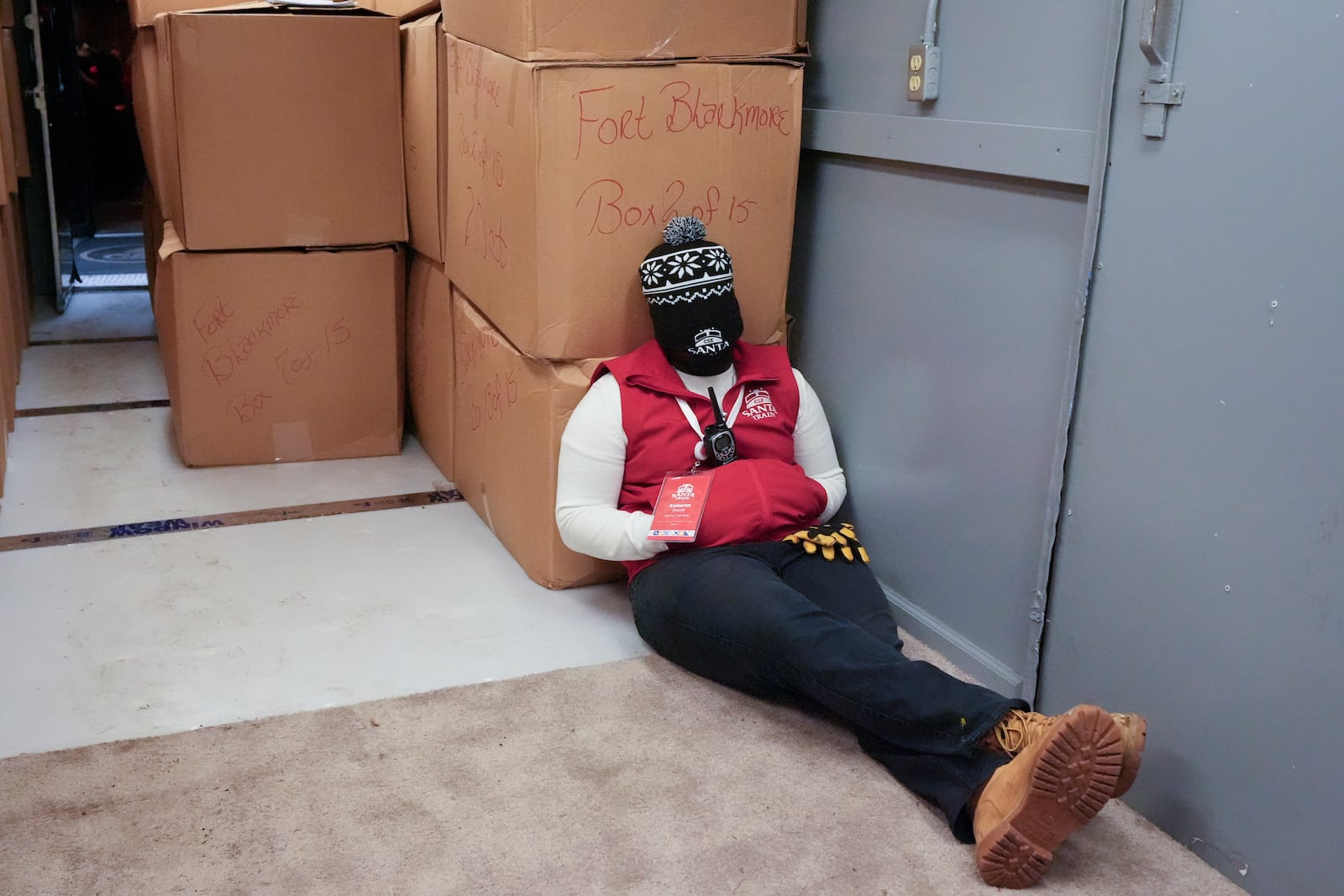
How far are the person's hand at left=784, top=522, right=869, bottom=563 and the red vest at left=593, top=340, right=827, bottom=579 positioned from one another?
43 mm

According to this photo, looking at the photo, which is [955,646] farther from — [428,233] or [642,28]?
[428,233]

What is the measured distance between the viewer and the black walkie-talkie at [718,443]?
1.94 metres

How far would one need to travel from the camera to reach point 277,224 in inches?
104

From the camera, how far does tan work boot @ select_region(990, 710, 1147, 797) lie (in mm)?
1390

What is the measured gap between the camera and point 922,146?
1.86 metres

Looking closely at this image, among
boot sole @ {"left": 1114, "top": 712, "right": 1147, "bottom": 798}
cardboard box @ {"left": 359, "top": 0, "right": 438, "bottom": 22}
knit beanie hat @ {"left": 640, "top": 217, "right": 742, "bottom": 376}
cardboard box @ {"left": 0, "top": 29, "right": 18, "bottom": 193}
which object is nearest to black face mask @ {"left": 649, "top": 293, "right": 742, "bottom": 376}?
knit beanie hat @ {"left": 640, "top": 217, "right": 742, "bottom": 376}

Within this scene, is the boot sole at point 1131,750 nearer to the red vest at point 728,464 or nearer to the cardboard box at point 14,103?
the red vest at point 728,464

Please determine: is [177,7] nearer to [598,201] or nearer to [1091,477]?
[598,201]

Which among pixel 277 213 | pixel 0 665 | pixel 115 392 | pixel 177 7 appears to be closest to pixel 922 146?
pixel 277 213

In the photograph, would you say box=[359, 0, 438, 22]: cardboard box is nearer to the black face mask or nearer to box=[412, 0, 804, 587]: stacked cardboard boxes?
box=[412, 0, 804, 587]: stacked cardboard boxes

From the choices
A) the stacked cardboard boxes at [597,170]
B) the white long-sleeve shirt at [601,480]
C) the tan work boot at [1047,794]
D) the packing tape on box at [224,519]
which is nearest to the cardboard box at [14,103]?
the packing tape on box at [224,519]

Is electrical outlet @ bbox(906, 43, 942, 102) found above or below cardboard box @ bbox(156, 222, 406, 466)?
above

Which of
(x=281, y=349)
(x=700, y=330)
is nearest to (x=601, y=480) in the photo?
(x=700, y=330)

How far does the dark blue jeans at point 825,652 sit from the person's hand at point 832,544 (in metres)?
0.01
